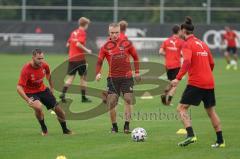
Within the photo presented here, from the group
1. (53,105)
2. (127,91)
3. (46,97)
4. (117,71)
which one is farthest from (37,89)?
(127,91)

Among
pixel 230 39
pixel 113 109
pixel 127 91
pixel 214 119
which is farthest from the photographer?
pixel 230 39

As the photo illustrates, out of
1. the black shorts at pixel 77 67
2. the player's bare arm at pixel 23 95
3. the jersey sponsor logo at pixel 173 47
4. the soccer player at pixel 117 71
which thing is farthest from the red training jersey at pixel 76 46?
the player's bare arm at pixel 23 95

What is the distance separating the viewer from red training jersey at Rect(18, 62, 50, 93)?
1445cm

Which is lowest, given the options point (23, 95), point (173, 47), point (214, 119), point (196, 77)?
point (214, 119)

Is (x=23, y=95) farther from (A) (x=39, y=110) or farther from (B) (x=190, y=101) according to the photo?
(B) (x=190, y=101)

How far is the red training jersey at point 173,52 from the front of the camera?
21.2 m

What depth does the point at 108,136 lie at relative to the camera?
565 inches

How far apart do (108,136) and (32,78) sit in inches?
78.4

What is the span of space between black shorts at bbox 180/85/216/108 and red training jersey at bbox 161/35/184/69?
324 inches

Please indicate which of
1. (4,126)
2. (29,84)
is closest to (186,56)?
(29,84)

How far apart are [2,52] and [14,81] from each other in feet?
58.7

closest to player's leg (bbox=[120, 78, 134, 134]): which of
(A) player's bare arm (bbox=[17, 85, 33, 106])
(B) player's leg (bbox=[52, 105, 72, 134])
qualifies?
(B) player's leg (bbox=[52, 105, 72, 134])

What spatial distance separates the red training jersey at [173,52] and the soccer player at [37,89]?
6.96m

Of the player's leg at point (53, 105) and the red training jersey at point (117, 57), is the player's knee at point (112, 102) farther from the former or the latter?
the player's leg at point (53, 105)
